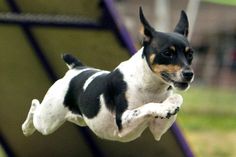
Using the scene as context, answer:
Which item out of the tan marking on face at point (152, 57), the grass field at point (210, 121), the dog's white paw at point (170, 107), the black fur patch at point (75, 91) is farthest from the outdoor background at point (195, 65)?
the dog's white paw at point (170, 107)

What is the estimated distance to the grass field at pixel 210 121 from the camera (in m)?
11.9

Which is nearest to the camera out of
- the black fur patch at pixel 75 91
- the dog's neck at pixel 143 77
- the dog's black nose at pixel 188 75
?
the dog's black nose at pixel 188 75

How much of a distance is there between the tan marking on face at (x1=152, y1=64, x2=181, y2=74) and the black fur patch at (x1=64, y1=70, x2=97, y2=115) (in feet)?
2.59

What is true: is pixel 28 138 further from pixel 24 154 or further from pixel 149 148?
pixel 149 148

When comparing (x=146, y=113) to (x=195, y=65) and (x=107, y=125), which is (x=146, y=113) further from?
(x=195, y=65)

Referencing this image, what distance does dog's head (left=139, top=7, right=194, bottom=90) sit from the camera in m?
5.94

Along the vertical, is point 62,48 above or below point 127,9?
above

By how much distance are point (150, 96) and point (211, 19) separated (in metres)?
14.2

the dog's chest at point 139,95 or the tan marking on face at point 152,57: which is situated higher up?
the tan marking on face at point 152,57

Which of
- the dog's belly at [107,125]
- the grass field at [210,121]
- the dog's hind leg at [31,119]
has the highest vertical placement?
the dog's belly at [107,125]

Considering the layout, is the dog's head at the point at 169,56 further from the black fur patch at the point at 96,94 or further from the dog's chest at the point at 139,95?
the black fur patch at the point at 96,94

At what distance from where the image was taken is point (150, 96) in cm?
627

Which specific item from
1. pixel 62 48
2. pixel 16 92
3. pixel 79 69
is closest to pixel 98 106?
pixel 79 69

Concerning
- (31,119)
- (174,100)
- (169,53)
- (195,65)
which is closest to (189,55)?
(169,53)
